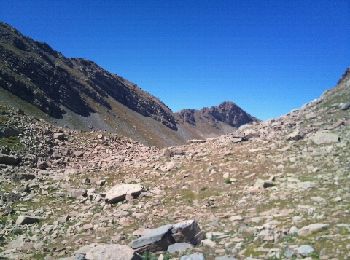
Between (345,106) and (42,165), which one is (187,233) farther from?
(345,106)

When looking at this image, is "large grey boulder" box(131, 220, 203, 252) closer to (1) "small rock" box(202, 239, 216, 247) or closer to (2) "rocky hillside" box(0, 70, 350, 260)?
(2) "rocky hillside" box(0, 70, 350, 260)

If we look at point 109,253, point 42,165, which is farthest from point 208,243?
point 42,165

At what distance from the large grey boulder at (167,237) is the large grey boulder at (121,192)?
19.2 ft

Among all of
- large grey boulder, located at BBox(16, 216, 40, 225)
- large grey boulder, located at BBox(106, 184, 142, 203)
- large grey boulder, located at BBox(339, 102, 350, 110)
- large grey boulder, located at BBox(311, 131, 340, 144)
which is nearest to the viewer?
large grey boulder, located at BBox(16, 216, 40, 225)

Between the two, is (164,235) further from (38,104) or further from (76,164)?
(38,104)

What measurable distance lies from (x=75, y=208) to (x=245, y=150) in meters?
11.3

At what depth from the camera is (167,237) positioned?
43.6 ft

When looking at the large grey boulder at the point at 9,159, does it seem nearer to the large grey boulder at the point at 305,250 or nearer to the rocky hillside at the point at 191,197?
the rocky hillside at the point at 191,197

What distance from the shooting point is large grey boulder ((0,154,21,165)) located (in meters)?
26.9

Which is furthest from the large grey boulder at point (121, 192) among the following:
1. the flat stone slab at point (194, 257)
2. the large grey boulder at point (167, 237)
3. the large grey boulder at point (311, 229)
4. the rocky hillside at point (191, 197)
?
the large grey boulder at point (311, 229)

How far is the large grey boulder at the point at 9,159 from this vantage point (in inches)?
1060

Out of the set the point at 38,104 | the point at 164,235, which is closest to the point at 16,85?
the point at 38,104

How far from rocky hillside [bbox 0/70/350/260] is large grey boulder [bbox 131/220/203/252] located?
0.03 meters

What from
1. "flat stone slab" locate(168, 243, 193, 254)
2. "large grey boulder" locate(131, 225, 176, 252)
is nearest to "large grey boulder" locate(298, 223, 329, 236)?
"flat stone slab" locate(168, 243, 193, 254)
